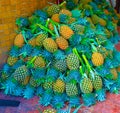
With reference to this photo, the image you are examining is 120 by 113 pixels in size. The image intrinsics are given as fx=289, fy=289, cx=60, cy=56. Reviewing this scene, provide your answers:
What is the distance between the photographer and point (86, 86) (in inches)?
107

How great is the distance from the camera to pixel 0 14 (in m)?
3.08

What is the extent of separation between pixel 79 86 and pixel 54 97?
0.27 metres

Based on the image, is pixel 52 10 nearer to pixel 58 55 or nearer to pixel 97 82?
pixel 58 55

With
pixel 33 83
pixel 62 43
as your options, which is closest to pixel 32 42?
pixel 62 43

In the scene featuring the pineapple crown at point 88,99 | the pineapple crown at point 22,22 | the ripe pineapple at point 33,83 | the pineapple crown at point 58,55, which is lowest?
the pineapple crown at point 88,99

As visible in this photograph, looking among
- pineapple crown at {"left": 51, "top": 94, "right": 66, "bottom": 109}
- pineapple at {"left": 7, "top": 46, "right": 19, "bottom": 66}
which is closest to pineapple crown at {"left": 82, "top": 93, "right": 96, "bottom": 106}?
pineapple crown at {"left": 51, "top": 94, "right": 66, "bottom": 109}

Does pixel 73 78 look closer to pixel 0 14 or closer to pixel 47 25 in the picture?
pixel 47 25

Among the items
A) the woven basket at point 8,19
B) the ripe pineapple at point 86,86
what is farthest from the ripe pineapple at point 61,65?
the woven basket at point 8,19

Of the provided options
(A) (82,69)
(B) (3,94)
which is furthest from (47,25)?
(B) (3,94)

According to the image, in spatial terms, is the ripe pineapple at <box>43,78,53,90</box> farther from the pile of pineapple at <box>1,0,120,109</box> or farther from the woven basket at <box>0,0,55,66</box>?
the woven basket at <box>0,0,55,66</box>

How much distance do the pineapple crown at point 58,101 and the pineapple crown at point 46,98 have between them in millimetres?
39

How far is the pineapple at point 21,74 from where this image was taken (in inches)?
114

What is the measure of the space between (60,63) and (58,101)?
0.38 m

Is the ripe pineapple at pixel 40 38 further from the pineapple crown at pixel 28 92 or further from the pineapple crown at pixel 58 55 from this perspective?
the pineapple crown at pixel 28 92
